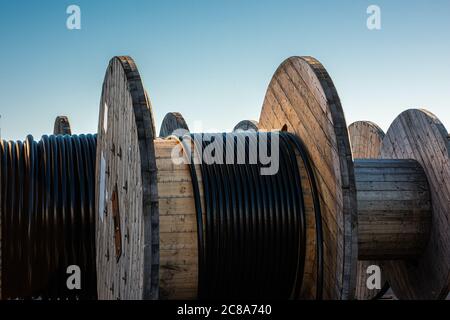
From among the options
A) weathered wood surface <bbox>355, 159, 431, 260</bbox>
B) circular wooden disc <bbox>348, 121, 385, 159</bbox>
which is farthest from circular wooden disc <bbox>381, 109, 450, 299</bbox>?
circular wooden disc <bbox>348, 121, 385, 159</bbox>

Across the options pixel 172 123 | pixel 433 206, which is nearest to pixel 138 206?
pixel 433 206

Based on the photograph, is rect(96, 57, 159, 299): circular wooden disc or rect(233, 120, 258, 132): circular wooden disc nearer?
rect(96, 57, 159, 299): circular wooden disc

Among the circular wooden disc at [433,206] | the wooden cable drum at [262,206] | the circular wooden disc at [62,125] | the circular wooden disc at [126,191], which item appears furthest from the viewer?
the circular wooden disc at [62,125]

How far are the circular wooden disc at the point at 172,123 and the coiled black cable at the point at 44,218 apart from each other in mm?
2158

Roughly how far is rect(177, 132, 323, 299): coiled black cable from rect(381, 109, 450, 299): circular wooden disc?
1.54 metres

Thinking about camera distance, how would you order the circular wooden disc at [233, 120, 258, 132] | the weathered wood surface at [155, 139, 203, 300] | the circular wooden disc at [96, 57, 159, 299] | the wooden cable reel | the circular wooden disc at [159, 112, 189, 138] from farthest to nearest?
the circular wooden disc at [233, 120, 258, 132] < the circular wooden disc at [159, 112, 189, 138] < the weathered wood surface at [155, 139, 203, 300] < the wooden cable reel < the circular wooden disc at [96, 57, 159, 299]

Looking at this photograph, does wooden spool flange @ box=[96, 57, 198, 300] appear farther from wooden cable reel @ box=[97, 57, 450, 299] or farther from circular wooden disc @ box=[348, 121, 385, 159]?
circular wooden disc @ box=[348, 121, 385, 159]

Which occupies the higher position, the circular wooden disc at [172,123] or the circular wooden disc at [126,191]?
the circular wooden disc at [172,123]

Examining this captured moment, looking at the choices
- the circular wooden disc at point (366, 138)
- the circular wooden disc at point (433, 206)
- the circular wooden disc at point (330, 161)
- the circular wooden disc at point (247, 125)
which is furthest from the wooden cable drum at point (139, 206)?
the circular wooden disc at point (247, 125)

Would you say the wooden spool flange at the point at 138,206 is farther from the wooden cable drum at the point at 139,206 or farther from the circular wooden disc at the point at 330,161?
the circular wooden disc at the point at 330,161

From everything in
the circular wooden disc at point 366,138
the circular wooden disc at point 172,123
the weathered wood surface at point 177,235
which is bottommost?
the weathered wood surface at point 177,235

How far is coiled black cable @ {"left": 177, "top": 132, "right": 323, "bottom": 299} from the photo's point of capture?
23.1 ft

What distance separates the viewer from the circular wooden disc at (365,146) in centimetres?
994

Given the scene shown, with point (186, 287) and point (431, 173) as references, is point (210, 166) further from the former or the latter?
point (431, 173)
